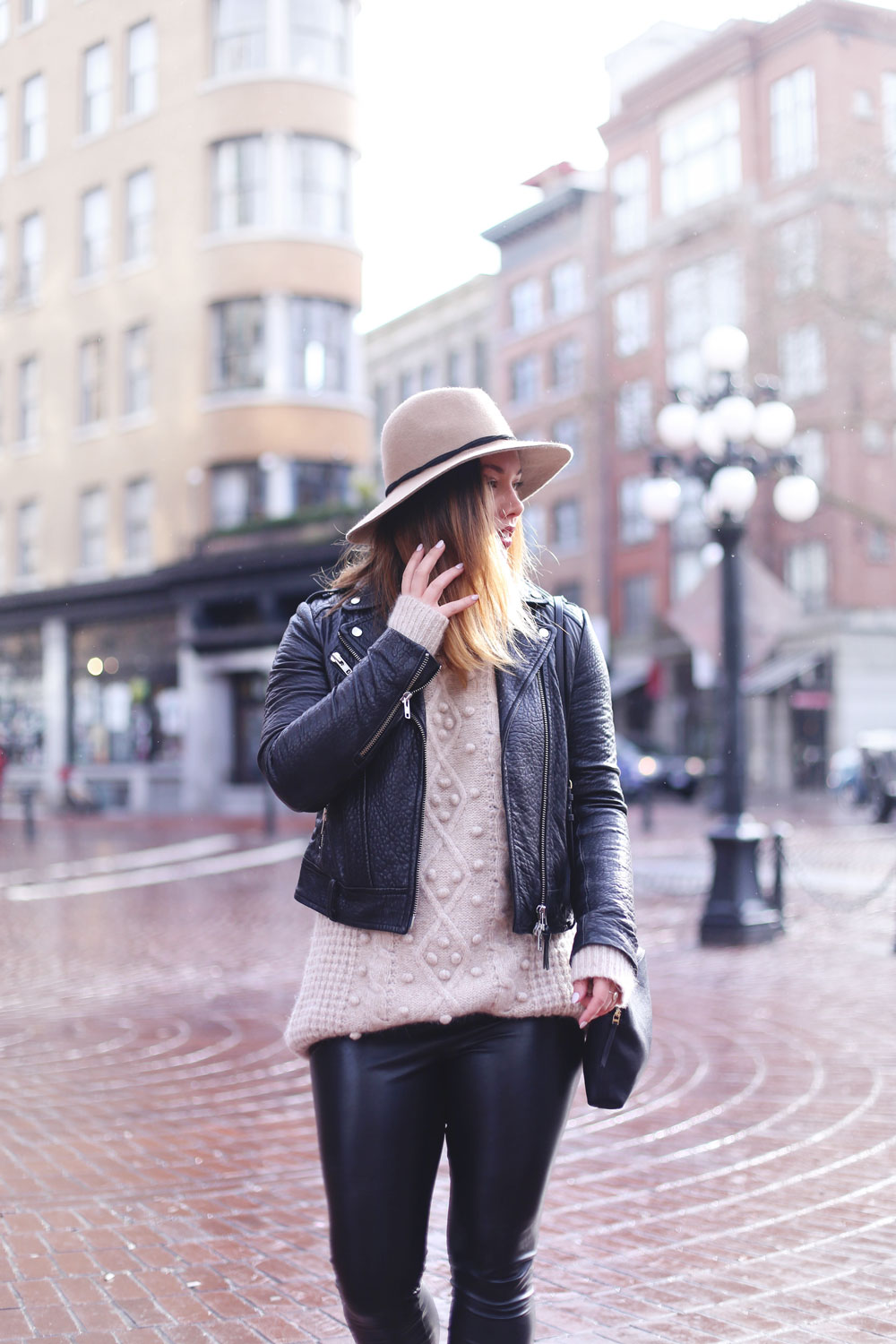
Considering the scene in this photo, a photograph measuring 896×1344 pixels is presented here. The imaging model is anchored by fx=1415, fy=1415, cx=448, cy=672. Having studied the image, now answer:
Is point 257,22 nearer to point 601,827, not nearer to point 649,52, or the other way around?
point 601,827

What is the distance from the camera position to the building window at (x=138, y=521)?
693 inches

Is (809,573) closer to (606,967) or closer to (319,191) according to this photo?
(319,191)

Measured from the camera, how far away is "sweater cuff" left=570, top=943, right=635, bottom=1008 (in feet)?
6.63

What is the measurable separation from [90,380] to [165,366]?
2.36 metres

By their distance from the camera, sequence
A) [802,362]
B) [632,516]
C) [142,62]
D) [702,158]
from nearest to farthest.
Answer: [142,62] < [802,362] < [702,158] < [632,516]

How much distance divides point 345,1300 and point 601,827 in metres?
0.78

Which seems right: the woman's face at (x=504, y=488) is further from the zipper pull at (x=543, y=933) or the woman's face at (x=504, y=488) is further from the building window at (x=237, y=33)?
the building window at (x=237, y=33)

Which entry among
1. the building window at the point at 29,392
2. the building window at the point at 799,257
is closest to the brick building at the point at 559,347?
the building window at the point at 799,257

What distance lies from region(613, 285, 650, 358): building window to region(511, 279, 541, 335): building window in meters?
4.03

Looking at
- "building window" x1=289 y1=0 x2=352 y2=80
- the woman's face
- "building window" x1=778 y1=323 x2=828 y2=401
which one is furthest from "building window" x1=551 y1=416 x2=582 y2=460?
the woman's face

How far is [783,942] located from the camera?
31.4ft

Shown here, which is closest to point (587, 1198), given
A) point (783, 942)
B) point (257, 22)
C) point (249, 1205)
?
point (249, 1205)

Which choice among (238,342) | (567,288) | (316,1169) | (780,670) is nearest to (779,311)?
(238,342)

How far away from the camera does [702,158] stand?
3562 centimetres
